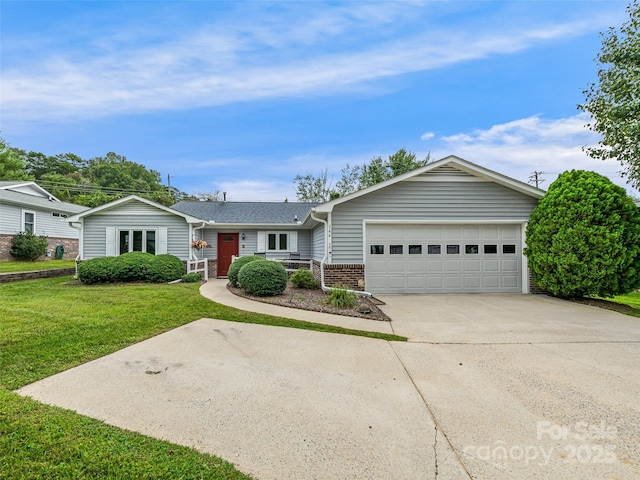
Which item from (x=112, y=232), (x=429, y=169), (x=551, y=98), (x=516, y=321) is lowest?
(x=516, y=321)

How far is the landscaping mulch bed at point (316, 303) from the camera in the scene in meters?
6.83

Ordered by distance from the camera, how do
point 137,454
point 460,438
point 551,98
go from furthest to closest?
point 551,98
point 460,438
point 137,454

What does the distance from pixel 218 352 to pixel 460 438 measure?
3.11 m

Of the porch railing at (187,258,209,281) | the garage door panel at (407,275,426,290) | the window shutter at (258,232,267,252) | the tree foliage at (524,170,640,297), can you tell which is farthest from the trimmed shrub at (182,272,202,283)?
the tree foliage at (524,170,640,297)

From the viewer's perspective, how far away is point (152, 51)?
9945 mm

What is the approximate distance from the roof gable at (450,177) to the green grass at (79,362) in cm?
513

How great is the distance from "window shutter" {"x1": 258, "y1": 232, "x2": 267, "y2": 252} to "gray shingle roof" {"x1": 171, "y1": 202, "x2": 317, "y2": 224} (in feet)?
2.23

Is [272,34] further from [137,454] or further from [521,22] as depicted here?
[137,454]

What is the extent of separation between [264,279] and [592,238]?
860cm

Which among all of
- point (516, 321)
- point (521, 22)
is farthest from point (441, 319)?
point (521, 22)

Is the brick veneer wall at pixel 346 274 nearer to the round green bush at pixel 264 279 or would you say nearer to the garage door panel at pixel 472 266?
the round green bush at pixel 264 279

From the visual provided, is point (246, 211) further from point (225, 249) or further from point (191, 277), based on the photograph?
point (191, 277)

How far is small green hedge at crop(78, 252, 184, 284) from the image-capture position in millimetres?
10789

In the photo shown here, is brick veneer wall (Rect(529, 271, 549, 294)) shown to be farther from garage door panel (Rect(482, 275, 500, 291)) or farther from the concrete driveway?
the concrete driveway
